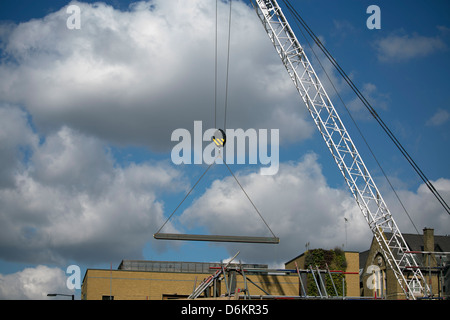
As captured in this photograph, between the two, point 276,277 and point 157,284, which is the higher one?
point 276,277

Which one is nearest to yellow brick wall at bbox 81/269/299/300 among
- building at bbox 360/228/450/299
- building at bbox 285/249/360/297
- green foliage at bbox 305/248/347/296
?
building at bbox 285/249/360/297

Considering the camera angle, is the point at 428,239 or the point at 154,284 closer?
the point at 154,284

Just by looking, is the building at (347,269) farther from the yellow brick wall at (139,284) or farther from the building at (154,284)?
the yellow brick wall at (139,284)

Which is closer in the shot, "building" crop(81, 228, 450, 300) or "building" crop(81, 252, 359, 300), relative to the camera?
"building" crop(81, 228, 450, 300)

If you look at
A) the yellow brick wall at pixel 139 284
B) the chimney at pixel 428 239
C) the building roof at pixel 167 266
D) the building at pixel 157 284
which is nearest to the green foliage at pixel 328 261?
the building at pixel 157 284

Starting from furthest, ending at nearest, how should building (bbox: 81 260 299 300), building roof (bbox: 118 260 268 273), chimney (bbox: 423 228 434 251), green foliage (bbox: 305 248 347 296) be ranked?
1. chimney (bbox: 423 228 434 251)
2. green foliage (bbox: 305 248 347 296)
3. building roof (bbox: 118 260 268 273)
4. building (bbox: 81 260 299 300)

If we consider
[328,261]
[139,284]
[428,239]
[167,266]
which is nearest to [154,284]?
[139,284]

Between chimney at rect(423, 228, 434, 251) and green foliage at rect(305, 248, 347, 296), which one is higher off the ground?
chimney at rect(423, 228, 434, 251)

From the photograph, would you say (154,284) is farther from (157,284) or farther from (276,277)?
(276,277)

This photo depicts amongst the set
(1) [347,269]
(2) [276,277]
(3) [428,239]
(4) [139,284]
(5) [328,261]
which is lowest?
(4) [139,284]

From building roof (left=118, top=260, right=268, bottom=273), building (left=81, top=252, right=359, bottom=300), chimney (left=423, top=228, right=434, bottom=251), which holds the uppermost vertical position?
chimney (left=423, top=228, right=434, bottom=251)

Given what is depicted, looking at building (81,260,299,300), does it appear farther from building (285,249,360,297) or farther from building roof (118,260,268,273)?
building roof (118,260,268,273)

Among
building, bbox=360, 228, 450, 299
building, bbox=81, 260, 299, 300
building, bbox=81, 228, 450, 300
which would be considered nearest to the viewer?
building, bbox=81, 228, 450, 300
